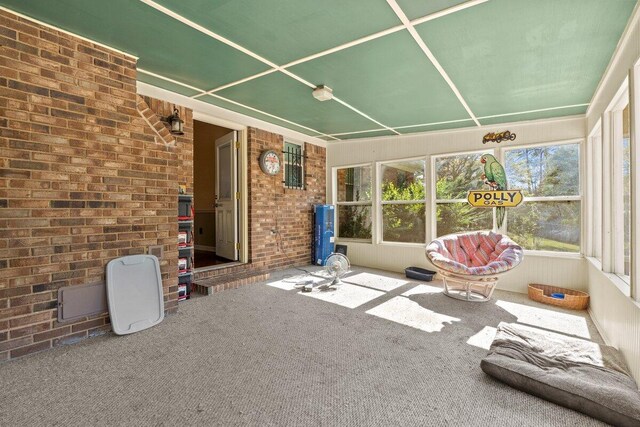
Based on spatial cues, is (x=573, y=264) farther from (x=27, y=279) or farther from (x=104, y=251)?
(x=27, y=279)

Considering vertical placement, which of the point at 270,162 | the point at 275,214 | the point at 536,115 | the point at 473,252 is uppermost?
the point at 536,115

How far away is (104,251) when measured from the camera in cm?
274

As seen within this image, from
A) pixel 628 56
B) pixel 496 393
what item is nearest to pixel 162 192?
pixel 496 393

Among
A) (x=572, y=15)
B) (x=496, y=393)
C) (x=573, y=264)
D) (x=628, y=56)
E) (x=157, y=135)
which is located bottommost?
(x=496, y=393)

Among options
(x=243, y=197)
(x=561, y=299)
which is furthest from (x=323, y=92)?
(x=561, y=299)

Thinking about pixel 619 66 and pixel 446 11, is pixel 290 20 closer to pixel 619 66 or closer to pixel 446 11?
pixel 446 11

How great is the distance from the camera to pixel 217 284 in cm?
407

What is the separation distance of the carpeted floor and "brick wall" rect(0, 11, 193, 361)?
1.73 feet

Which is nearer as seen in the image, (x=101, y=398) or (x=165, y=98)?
(x=101, y=398)

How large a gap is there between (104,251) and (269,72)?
2.41 metres

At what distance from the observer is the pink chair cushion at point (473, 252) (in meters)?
3.64

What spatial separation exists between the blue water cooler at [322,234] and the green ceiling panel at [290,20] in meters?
3.69

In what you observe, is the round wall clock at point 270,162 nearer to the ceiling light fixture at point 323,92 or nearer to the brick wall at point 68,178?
the ceiling light fixture at point 323,92

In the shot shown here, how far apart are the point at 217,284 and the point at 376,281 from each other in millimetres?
2436
